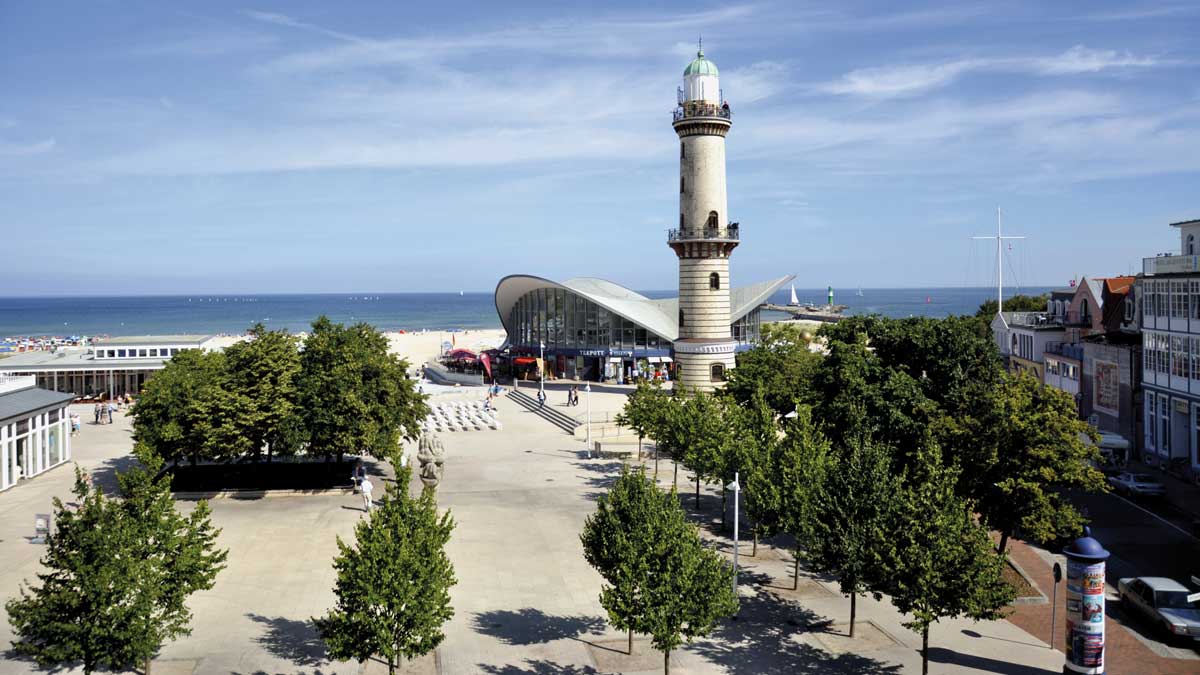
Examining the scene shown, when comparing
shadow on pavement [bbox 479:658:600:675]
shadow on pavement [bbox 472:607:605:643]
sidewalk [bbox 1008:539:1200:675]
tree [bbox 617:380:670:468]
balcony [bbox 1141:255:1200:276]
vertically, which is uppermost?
balcony [bbox 1141:255:1200:276]

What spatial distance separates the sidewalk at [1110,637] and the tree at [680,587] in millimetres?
7173

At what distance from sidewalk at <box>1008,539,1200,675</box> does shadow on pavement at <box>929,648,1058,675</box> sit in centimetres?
116

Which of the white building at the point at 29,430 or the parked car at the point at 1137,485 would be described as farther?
the white building at the point at 29,430

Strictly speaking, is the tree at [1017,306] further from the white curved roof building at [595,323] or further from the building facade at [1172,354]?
the building facade at [1172,354]

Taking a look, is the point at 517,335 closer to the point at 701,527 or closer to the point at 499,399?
the point at 499,399

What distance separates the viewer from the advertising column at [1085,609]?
1880 cm

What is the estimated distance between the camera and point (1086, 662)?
18797 mm

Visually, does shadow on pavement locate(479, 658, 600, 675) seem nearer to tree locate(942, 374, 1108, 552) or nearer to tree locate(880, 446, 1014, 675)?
tree locate(880, 446, 1014, 675)

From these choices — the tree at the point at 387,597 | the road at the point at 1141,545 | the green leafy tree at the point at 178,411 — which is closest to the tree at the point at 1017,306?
the road at the point at 1141,545

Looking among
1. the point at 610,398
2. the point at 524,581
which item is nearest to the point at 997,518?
the point at 524,581

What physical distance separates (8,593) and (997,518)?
2661 cm

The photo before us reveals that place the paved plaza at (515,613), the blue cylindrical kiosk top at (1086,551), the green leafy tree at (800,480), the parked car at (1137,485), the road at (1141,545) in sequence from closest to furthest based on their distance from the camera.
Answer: the blue cylindrical kiosk top at (1086,551) → the paved plaza at (515,613) → the green leafy tree at (800,480) → the road at (1141,545) → the parked car at (1137,485)

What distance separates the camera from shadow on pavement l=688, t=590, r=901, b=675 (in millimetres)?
19906

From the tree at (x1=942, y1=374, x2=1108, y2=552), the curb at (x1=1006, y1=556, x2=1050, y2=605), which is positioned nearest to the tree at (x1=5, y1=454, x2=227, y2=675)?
the tree at (x1=942, y1=374, x2=1108, y2=552)
